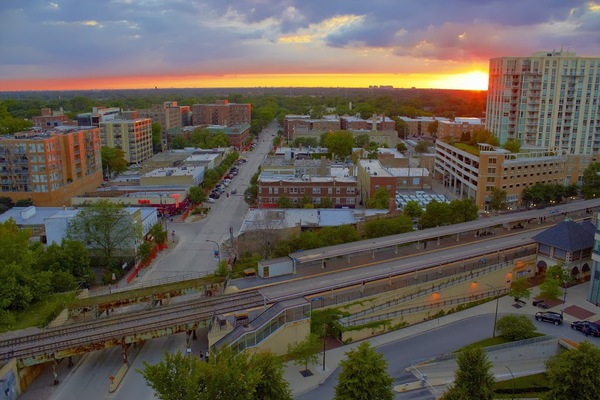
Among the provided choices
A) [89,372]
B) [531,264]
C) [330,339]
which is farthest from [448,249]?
[89,372]

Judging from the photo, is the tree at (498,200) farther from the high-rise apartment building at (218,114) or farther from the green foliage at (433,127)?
the high-rise apartment building at (218,114)

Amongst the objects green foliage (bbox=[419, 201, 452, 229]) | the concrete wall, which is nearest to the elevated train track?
the concrete wall

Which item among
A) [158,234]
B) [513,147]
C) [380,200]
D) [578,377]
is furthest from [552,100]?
[578,377]

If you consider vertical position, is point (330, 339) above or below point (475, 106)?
below

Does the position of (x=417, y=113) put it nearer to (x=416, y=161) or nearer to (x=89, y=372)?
(x=416, y=161)

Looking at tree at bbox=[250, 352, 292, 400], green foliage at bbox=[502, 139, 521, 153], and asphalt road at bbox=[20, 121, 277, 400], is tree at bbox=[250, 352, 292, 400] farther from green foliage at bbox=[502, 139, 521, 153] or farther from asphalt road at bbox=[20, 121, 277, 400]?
green foliage at bbox=[502, 139, 521, 153]

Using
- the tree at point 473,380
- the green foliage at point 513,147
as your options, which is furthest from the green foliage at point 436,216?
the green foliage at point 513,147

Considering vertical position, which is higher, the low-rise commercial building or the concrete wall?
the low-rise commercial building
